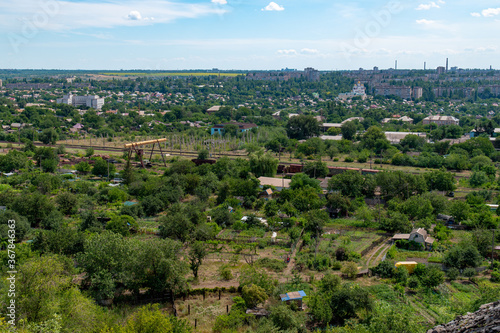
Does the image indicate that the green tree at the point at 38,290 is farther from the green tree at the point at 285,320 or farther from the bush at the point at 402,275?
the bush at the point at 402,275

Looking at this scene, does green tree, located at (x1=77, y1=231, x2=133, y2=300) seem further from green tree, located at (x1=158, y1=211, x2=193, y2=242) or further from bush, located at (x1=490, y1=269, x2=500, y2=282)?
bush, located at (x1=490, y1=269, x2=500, y2=282)

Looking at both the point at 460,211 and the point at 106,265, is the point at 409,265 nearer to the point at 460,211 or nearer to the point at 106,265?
the point at 460,211

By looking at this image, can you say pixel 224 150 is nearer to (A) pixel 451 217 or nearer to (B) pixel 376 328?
(A) pixel 451 217

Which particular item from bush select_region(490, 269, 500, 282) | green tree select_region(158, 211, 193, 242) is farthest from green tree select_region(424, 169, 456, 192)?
green tree select_region(158, 211, 193, 242)

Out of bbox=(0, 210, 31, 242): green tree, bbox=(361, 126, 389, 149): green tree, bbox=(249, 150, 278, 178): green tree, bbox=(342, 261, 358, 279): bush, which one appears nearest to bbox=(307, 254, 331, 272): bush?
bbox=(342, 261, 358, 279): bush

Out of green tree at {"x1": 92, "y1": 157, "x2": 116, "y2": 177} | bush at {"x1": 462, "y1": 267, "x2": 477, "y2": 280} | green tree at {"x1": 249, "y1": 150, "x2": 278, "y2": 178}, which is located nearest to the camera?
bush at {"x1": 462, "y1": 267, "x2": 477, "y2": 280}

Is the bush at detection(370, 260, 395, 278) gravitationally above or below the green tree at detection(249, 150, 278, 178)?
below

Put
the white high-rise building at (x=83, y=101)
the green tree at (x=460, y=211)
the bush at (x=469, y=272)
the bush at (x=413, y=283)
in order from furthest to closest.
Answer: the white high-rise building at (x=83, y=101), the green tree at (x=460, y=211), the bush at (x=469, y=272), the bush at (x=413, y=283)

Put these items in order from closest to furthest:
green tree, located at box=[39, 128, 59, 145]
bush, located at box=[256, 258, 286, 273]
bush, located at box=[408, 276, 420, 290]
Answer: bush, located at box=[408, 276, 420, 290], bush, located at box=[256, 258, 286, 273], green tree, located at box=[39, 128, 59, 145]

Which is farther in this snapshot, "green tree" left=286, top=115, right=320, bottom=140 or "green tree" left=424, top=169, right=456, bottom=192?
"green tree" left=286, top=115, right=320, bottom=140

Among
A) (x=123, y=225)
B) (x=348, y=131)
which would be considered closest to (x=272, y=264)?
(x=123, y=225)

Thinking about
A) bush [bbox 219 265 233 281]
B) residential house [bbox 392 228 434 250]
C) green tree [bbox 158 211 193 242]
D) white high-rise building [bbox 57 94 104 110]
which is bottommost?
bush [bbox 219 265 233 281]

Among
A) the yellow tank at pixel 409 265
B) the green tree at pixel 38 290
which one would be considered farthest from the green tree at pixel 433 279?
the green tree at pixel 38 290
